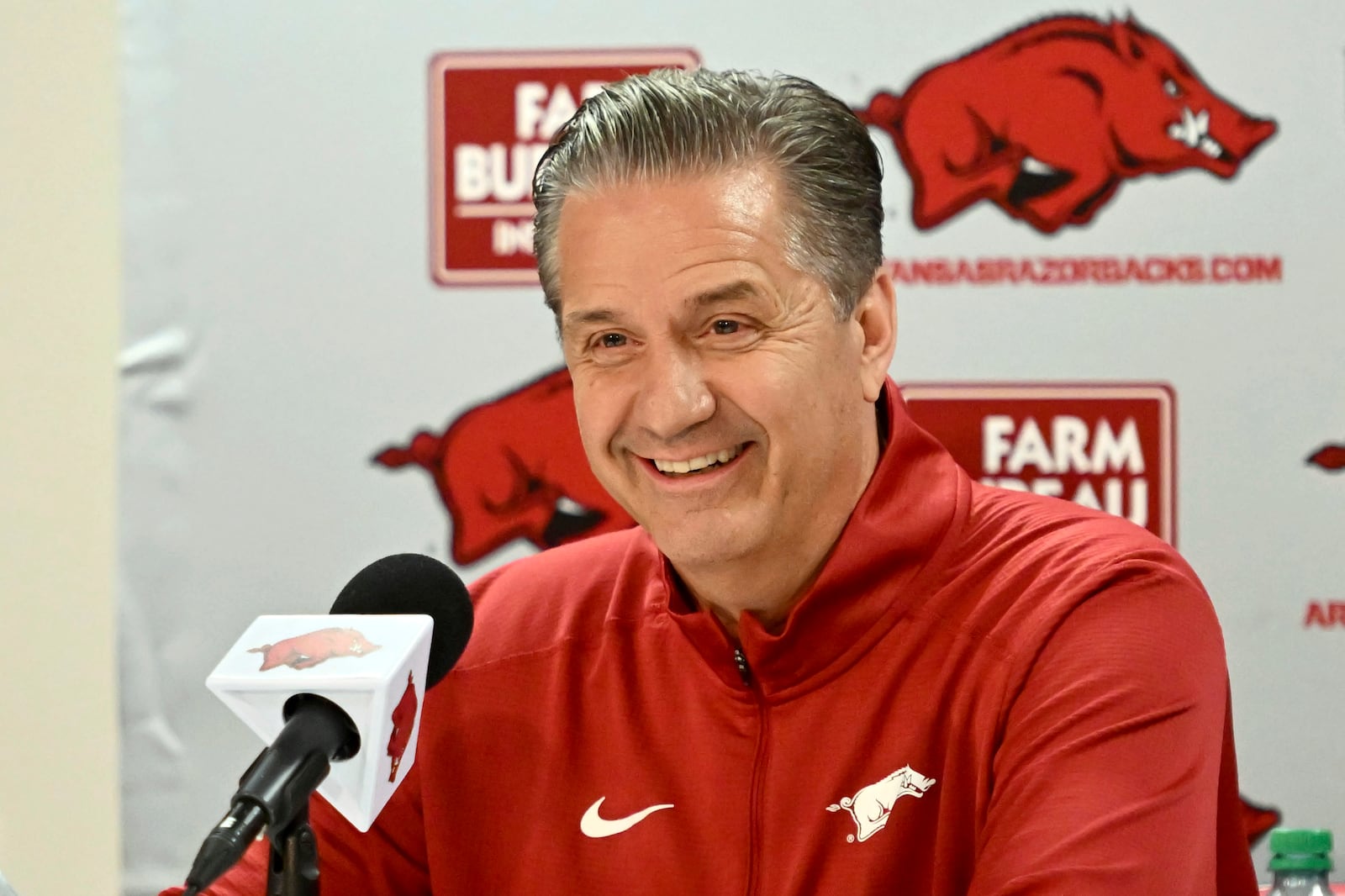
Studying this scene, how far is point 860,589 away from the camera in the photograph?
1.72m

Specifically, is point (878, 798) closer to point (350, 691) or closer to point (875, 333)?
point (875, 333)

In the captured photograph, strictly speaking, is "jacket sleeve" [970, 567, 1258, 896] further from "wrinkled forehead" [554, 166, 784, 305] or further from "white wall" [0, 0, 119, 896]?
"white wall" [0, 0, 119, 896]

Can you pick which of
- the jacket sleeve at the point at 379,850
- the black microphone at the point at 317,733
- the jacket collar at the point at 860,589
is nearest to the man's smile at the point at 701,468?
the jacket collar at the point at 860,589

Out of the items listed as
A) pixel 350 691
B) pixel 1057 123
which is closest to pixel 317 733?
pixel 350 691

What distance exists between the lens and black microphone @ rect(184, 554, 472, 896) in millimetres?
1004

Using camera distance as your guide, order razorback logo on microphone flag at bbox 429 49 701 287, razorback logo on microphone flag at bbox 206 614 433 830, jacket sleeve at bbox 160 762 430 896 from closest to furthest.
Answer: razorback logo on microphone flag at bbox 206 614 433 830 < jacket sleeve at bbox 160 762 430 896 < razorback logo on microphone flag at bbox 429 49 701 287

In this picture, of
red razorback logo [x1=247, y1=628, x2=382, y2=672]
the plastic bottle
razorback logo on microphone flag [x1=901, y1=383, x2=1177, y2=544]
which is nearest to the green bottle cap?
the plastic bottle

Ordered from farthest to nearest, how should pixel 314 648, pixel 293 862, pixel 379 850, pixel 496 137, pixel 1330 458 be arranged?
pixel 496 137 < pixel 1330 458 < pixel 379 850 < pixel 314 648 < pixel 293 862

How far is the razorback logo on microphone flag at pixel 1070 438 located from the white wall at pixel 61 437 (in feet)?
→ 4.20

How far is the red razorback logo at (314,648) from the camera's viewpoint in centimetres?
121

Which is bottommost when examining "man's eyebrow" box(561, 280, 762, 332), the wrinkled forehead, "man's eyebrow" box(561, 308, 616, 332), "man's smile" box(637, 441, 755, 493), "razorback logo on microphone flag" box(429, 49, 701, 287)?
"man's smile" box(637, 441, 755, 493)

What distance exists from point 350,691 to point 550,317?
4.23 ft

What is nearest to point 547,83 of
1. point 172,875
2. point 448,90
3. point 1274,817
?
point 448,90

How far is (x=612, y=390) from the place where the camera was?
1735mm
